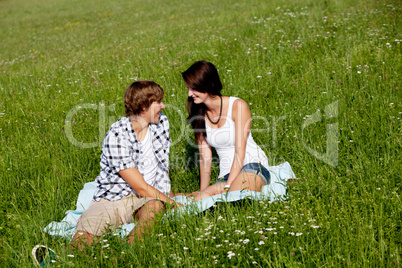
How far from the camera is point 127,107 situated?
13.1 ft

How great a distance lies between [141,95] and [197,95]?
77 centimetres

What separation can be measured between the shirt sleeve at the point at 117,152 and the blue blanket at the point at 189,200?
22.4 inches

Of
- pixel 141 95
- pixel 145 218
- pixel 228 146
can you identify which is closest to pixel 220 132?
pixel 228 146

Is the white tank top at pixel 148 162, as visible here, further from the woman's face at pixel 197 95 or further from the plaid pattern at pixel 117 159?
the woman's face at pixel 197 95

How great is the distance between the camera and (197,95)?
441 centimetres

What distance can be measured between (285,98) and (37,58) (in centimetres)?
917

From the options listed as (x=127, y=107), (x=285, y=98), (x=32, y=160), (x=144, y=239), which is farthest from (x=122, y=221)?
(x=285, y=98)

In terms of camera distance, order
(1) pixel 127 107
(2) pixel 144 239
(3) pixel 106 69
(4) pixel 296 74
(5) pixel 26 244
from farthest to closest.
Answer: (3) pixel 106 69
(4) pixel 296 74
(1) pixel 127 107
(5) pixel 26 244
(2) pixel 144 239

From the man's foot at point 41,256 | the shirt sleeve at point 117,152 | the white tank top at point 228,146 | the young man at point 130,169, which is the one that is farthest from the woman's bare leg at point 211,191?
the man's foot at point 41,256

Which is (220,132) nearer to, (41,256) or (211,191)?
(211,191)

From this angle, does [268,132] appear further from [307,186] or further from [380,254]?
[380,254]

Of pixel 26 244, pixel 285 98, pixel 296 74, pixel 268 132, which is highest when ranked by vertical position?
pixel 296 74

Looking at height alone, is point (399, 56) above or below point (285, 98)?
above

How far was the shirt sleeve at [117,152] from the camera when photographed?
381 centimetres
